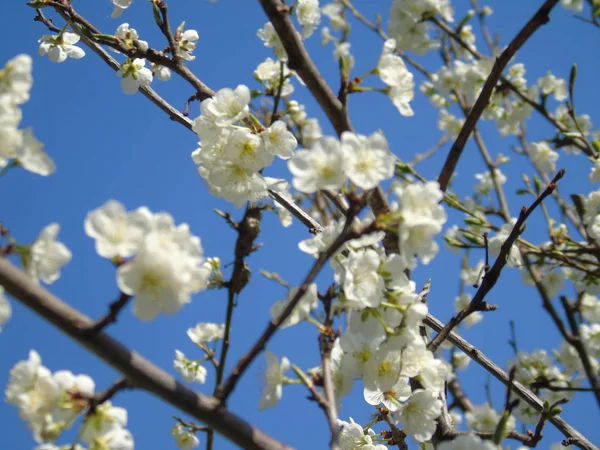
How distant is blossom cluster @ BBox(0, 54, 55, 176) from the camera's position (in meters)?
1.18

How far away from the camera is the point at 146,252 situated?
1080mm

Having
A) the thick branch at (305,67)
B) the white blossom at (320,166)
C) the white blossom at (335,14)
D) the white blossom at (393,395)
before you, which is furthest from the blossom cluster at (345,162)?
the white blossom at (335,14)

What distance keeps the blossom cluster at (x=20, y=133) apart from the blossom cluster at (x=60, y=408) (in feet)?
1.61

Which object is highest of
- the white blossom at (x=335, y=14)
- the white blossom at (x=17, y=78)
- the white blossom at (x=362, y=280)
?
the white blossom at (x=335, y=14)

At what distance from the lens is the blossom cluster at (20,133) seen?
118 centimetres

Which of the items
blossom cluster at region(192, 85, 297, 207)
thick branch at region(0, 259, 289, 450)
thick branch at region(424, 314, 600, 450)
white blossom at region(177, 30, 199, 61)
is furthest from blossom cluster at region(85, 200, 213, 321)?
white blossom at region(177, 30, 199, 61)

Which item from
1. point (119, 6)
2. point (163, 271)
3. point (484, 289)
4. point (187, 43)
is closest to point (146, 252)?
point (163, 271)

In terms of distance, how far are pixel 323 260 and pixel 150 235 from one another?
1.25 feet

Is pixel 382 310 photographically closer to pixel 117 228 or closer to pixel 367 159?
pixel 367 159

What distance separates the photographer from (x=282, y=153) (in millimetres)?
1750

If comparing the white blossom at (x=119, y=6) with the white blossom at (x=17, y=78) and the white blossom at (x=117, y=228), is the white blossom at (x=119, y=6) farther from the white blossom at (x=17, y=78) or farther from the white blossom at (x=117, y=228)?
the white blossom at (x=117, y=228)

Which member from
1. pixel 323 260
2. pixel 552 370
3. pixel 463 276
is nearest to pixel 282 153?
pixel 323 260

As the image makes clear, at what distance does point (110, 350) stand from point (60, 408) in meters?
0.34

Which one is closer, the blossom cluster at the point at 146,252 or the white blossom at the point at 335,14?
the blossom cluster at the point at 146,252
